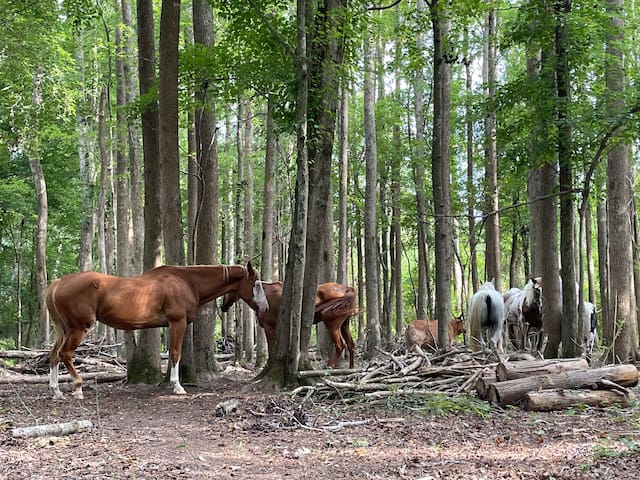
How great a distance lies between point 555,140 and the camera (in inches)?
429

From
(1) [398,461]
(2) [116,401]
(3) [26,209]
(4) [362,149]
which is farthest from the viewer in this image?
(4) [362,149]

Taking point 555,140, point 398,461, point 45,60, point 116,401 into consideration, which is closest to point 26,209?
point 45,60

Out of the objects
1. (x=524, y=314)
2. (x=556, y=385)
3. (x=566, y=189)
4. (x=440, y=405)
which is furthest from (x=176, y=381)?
(x=524, y=314)

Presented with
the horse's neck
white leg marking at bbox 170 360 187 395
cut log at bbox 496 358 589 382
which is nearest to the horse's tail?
white leg marking at bbox 170 360 187 395

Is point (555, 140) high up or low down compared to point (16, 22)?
down

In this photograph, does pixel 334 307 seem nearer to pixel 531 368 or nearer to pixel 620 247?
pixel 531 368

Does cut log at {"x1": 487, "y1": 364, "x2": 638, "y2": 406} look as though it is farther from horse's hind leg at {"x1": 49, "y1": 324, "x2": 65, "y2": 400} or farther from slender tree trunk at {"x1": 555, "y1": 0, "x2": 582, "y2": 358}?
horse's hind leg at {"x1": 49, "y1": 324, "x2": 65, "y2": 400}

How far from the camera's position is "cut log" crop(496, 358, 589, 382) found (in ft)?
27.9

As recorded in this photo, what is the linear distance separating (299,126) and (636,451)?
19.1 feet

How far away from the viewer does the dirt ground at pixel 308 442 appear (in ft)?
16.4

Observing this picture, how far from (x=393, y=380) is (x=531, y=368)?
188 cm

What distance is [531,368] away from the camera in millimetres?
8617

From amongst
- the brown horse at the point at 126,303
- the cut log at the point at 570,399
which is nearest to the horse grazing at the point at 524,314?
the cut log at the point at 570,399

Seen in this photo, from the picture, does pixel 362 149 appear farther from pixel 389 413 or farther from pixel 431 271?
pixel 389 413
